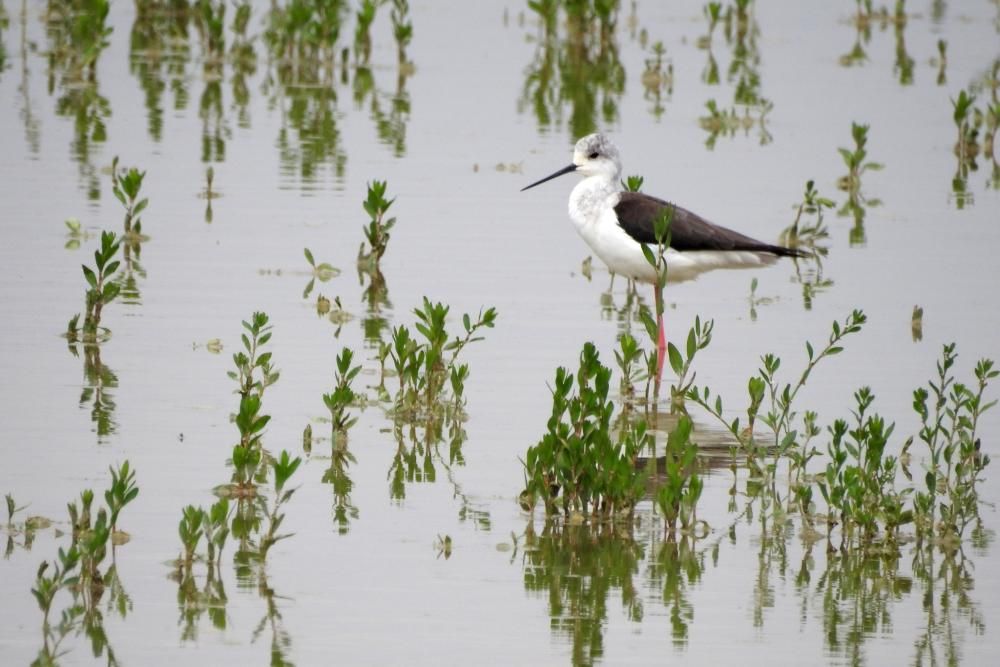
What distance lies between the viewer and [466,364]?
8695 millimetres

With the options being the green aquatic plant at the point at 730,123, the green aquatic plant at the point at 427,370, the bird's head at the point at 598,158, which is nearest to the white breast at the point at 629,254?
the bird's head at the point at 598,158

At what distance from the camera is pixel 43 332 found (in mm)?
9938

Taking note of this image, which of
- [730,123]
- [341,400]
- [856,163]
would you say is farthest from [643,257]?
[730,123]

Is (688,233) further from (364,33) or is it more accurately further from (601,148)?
(364,33)

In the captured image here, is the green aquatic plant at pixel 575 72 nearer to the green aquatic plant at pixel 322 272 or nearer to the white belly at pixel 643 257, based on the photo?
the green aquatic plant at pixel 322 272

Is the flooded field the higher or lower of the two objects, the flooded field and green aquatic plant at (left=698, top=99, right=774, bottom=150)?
the lower

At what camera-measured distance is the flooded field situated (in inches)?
253

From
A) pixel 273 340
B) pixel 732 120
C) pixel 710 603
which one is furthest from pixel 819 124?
pixel 710 603

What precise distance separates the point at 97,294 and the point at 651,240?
130 inches

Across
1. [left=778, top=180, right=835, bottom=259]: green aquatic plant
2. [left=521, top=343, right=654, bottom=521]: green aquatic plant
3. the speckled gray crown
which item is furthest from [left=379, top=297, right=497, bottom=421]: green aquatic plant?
[left=778, top=180, right=835, bottom=259]: green aquatic plant

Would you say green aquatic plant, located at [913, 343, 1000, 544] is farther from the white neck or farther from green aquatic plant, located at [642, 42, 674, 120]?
green aquatic plant, located at [642, 42, 674, 120]

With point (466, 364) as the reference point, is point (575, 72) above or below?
above

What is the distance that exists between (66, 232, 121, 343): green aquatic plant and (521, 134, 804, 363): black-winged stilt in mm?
3001

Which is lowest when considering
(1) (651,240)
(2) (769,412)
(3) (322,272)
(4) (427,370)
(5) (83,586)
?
(5) (83,586)
